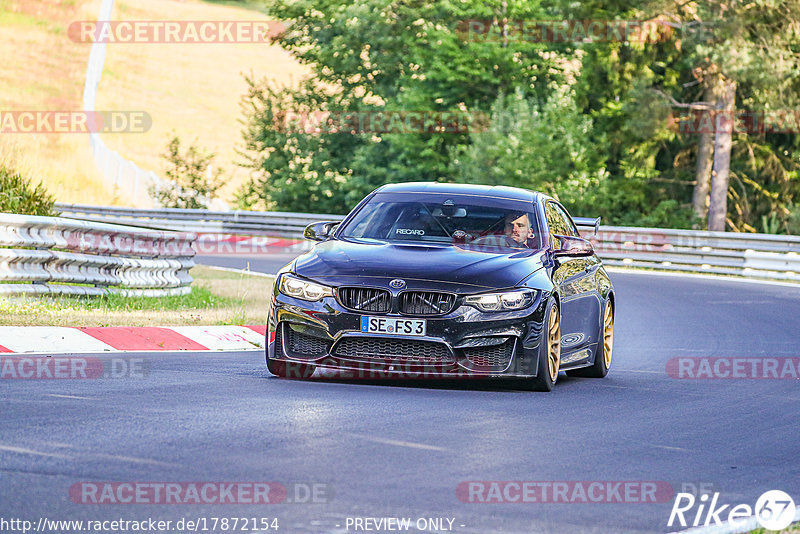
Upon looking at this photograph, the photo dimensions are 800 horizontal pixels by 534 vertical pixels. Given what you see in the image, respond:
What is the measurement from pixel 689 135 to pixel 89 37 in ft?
222

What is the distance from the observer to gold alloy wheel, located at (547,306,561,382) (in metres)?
10.8

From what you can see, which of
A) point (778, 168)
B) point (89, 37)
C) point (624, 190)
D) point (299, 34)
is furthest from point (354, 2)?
point (89, 37)

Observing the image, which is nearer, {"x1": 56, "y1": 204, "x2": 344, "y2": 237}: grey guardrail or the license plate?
the license plate

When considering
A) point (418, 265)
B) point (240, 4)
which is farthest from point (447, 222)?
point (240, 4)

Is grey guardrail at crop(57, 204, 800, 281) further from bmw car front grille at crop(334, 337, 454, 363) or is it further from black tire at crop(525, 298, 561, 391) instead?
bmw car front grille at crop(334, 337, 454, 363)

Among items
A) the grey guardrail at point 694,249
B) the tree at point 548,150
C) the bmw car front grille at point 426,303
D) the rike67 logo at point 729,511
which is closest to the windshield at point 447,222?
the bmw car front grille at point 426,303

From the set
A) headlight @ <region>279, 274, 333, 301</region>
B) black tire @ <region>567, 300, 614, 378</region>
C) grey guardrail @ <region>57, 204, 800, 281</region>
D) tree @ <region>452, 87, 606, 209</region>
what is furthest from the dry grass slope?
headlight @ <region>279, 274, 333, 301</region>

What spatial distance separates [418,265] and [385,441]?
2.72 m

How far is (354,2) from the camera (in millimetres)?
53594

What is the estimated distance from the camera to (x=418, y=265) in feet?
34.2

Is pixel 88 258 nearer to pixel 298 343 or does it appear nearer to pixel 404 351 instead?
pixel 298 343

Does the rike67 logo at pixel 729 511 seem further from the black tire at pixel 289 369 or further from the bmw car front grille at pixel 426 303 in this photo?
the black tire at pixel 289 369

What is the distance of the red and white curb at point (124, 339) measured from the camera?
12.1m

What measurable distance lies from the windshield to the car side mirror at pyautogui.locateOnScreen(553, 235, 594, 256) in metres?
0.21
